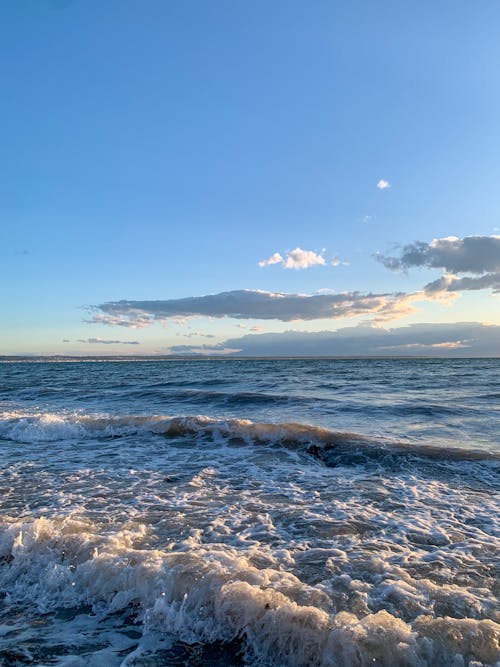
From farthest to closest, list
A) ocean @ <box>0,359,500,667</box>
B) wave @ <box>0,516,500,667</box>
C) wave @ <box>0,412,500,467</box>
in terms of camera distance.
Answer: wave @ <box>0,412,500,467</box>
ocean @ <box>0,359,500,667</box>
wave @ <box>0,516,500,667</box>

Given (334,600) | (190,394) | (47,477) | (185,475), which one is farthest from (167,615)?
(190,394)

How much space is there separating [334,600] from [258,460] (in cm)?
672

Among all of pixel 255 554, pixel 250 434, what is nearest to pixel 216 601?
pixel 255 554

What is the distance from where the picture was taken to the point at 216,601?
4078 mm

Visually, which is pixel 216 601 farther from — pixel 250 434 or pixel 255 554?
pixel 250 434

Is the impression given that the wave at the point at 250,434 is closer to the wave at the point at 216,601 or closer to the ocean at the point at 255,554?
the ocean at the point at 255,554

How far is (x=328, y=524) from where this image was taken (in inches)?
247

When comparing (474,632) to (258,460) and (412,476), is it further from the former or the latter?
(258,460)

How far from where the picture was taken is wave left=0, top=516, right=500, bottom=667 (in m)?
3.43

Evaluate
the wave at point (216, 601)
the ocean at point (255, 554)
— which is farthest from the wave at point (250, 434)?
the wave at point (216, 601)

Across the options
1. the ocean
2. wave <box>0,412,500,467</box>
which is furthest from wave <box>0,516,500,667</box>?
wave <box>0,412,500,467</box>

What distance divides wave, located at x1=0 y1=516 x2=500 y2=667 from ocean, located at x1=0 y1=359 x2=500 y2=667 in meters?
0.01

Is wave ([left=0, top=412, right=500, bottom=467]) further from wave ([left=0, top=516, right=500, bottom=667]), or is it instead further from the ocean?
wave ([left=0, top=516, right=500, bottom=667])

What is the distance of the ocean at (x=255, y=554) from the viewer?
3566 mm
